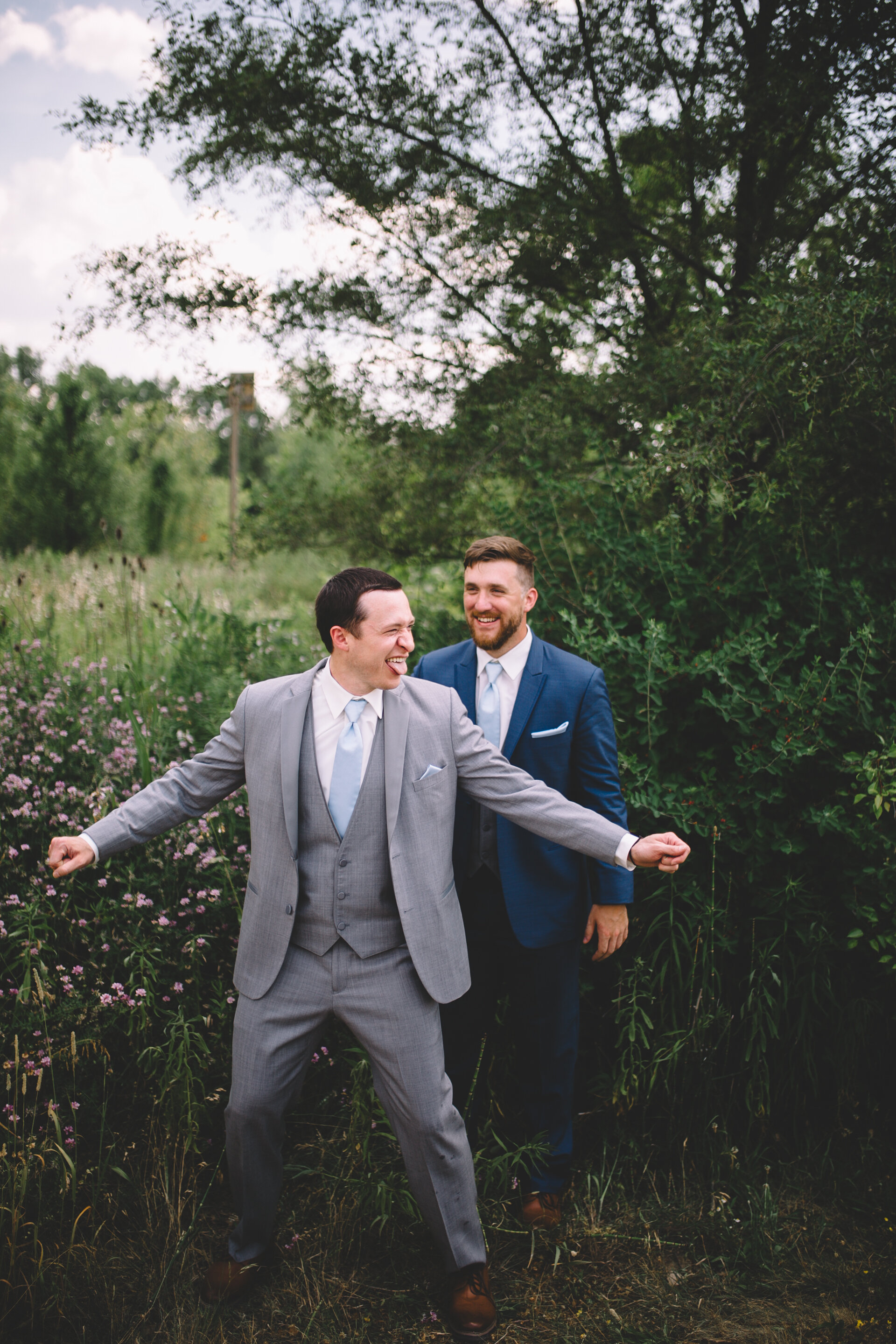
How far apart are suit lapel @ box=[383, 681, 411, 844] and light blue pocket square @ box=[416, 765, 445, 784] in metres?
0.06

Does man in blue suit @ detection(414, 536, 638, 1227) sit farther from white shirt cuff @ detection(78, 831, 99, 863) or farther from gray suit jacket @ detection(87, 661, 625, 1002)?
white shirt cuff @ detection(78, 831, 99, 863)

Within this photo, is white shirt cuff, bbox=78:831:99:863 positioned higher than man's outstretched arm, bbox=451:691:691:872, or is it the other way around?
man's outstretched arm, bbox=451:691:691:872

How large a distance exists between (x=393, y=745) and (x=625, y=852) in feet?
2.48

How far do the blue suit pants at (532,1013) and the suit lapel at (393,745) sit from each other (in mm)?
704

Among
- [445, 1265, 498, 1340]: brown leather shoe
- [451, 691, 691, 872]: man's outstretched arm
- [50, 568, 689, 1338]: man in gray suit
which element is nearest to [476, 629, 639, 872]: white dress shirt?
[451, 691, 691, 872]: man's outstretched arm

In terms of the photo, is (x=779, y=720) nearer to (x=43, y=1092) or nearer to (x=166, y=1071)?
(x=166, y=1071)

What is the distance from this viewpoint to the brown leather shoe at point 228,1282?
250cm

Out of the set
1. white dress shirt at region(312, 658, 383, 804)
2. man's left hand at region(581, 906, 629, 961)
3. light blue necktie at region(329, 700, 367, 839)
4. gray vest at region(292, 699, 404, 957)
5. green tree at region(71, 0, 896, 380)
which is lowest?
man's left hand at region(581, 906, 629, 961)

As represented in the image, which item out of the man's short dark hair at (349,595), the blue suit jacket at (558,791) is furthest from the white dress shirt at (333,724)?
the blue suit jacket at (558,791)

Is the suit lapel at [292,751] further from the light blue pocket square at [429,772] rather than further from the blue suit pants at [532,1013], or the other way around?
the blue suit pants at [532,1013]

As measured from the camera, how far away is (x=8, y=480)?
50.2 feet

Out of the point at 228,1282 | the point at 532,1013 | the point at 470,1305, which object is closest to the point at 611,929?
the point at 532,1013

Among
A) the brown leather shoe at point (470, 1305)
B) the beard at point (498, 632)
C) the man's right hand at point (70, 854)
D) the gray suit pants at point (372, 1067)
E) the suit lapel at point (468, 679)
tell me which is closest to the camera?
the man's right hand at point (70, 854)

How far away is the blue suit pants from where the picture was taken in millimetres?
2895
